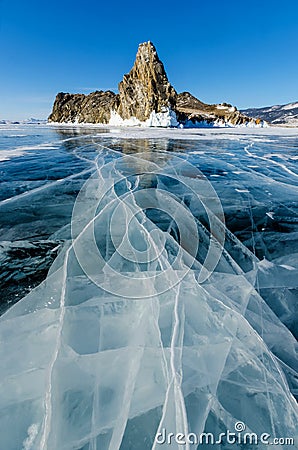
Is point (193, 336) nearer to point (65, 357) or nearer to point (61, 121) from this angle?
point (65, 357)

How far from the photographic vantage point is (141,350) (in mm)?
1348

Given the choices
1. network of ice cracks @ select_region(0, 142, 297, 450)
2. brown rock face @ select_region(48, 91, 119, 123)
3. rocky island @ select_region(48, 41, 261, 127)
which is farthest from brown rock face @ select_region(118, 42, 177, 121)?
network of ice cracks @ select_region(0, 142, 297, 450)

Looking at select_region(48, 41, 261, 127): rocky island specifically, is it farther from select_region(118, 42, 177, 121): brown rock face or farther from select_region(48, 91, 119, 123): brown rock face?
select_region(48, 91, 119, 123): brown rock face

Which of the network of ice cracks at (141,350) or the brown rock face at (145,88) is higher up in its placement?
the brown rock face at (145,88)

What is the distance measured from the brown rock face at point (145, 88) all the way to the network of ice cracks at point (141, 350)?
57531 millimetres

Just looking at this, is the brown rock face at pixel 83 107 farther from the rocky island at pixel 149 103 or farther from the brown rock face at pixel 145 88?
the brown rock face at pixel 145 88

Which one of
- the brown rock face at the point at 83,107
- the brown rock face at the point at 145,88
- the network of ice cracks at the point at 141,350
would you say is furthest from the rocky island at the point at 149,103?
the network of ice cracks at the point at 141,350

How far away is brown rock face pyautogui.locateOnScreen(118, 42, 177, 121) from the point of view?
55.2 metres

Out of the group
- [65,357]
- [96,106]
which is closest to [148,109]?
[96,106]

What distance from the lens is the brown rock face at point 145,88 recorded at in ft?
181

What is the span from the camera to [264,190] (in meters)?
4.50

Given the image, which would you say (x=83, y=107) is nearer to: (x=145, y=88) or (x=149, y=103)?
(x=145, y=88)

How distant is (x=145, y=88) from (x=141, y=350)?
65.5 meters

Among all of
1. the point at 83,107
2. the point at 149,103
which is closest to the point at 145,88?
the point at 149,103
